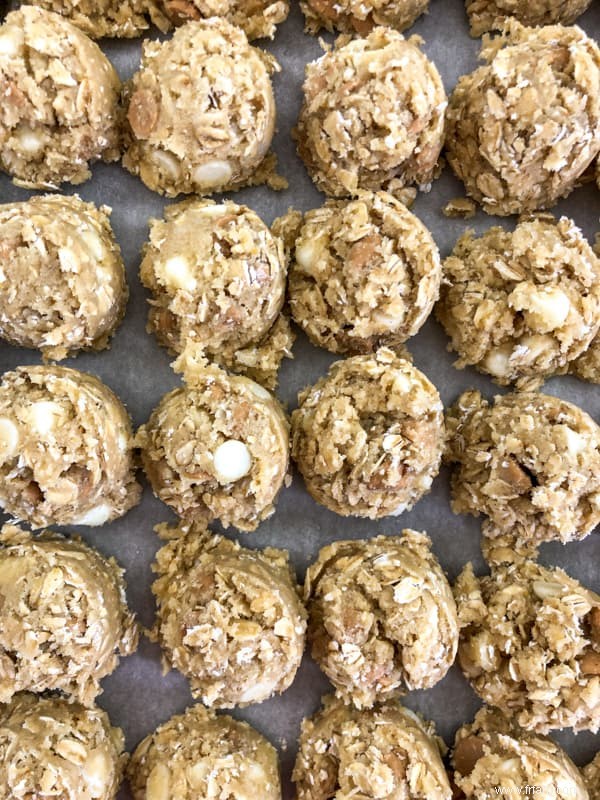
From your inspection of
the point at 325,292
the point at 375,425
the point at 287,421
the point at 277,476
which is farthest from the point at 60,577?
the point at 325,292

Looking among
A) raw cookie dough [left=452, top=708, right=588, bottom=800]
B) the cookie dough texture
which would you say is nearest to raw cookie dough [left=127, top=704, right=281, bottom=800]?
the cookie dough texture

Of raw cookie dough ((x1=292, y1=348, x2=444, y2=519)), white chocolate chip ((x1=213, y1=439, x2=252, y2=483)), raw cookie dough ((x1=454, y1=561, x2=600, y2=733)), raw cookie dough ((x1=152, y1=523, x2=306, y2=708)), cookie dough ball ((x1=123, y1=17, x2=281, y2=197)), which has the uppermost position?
cookie dough ball ((x1=123, y1=17, x2=281, y2=197))

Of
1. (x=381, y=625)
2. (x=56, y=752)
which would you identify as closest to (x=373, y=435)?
(x=381, y=625)

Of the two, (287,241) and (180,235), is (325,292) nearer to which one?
(287,241)

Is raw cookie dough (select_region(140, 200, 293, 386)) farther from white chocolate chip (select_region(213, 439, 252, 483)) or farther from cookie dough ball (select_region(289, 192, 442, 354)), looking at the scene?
white chocolate chip (select_region(213, 439, 252, 483))

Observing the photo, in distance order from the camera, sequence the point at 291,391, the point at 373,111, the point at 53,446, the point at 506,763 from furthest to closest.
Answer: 1. the point at 291,391
2. the point at 506,763
3. the point at 373,111
4. the point at 53,446

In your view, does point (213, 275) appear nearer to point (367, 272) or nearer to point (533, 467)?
point (367, 272)
